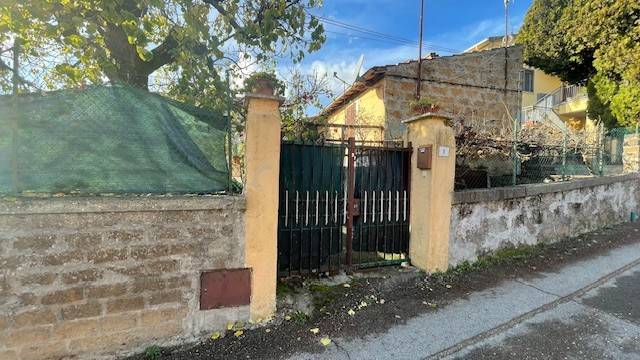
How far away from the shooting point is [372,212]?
4555mm

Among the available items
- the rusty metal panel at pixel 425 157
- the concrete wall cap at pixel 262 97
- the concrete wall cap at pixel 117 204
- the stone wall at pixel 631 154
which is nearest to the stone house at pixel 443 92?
the stone wall at pixel 631 154

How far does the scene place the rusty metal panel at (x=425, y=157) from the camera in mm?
4480

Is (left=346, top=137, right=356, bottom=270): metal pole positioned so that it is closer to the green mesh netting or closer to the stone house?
the green mesh netting

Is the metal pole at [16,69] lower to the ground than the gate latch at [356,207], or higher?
higher

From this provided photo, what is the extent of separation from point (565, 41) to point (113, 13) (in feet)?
59.7

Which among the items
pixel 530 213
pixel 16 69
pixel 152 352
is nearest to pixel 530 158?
pixel 530 213

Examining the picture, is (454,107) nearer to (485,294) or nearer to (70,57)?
(485,294)

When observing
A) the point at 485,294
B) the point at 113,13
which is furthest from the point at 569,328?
the point at 113,13

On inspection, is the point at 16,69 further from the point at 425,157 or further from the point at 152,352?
the point at 425,157

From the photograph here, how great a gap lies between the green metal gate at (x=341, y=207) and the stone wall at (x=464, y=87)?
15.7 feet

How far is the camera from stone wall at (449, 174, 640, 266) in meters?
4.93

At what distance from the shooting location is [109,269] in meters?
2.79

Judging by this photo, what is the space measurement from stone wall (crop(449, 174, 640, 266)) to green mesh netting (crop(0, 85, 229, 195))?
3517 mm

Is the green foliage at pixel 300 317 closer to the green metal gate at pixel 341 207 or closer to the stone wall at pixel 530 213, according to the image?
the green metal gate at pixel 341 207
